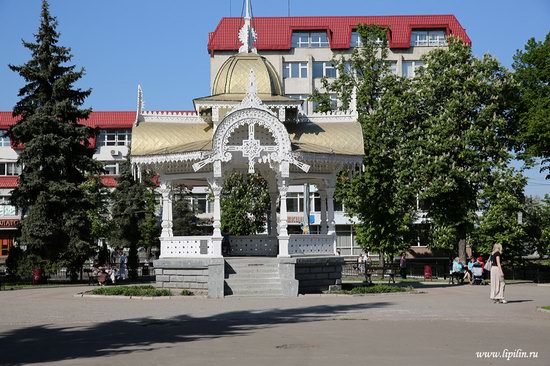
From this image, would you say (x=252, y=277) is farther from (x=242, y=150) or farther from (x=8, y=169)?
(x=8, y=169)

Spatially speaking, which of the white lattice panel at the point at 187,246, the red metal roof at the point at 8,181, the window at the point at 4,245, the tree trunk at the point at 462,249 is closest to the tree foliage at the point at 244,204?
the tree trunk at the point at 462,249

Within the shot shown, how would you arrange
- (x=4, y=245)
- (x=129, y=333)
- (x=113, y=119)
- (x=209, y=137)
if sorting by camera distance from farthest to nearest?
(x=113, y=119) → (x=4, y=245) → (x=209, y=137) → (x=129, y=333)

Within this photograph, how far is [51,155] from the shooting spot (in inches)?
1576

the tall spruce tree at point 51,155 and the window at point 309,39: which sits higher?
the window at point 309,39

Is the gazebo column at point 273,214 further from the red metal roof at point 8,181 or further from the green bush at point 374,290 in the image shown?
the red metal roof at point 8,181

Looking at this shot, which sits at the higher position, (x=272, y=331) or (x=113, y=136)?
(x=113, y=136)

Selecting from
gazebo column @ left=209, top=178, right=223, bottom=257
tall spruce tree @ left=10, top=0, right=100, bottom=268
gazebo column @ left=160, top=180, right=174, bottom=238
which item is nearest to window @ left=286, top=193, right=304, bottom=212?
tall spruce tree @ left=10, top=0, right=100, bottom=268

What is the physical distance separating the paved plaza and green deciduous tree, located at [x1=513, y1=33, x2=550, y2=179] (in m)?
16.2

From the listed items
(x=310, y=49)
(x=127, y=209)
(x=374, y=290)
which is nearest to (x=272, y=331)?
(x=374, y=290)

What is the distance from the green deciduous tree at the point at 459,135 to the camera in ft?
144

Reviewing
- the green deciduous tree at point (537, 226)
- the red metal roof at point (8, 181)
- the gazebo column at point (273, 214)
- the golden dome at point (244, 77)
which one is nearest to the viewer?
the golden dome at point (244, 77)

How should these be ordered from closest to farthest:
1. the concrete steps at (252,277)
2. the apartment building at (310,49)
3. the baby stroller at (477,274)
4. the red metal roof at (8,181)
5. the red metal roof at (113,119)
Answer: the concrete steps at (252,277) < the baby stroller at (477,274) < the apartment building at (310,49) < the red metal roof at (8,181) < the red metal roof at (113,119)

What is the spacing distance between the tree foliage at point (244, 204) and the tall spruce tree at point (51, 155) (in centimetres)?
1603

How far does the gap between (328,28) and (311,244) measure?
5503 cm
